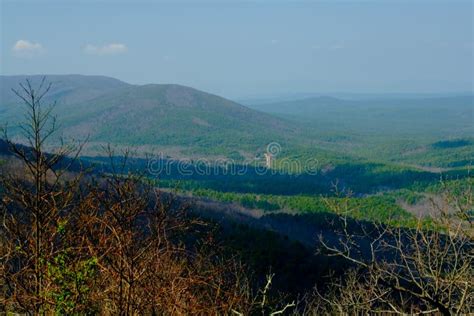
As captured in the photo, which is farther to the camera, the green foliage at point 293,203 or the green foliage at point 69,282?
the green foliage at point 293,203

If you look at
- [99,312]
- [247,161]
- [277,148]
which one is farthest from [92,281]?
[277,148]

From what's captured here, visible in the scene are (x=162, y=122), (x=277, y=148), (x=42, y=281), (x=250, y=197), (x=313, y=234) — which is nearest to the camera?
(x=42, y=281)

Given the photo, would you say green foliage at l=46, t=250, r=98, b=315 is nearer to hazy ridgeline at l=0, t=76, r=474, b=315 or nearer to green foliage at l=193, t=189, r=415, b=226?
hazy ridgeline at l=0, t=76, r=474, b=315

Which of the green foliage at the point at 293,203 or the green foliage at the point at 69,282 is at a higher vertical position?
the green foliage at the point at 69,282

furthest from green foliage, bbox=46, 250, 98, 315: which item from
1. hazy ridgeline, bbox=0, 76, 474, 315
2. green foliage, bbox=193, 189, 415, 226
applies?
green foliage, bbox=193, 189, 415, 226

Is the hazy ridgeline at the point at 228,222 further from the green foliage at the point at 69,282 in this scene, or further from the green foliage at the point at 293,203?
the green foliage at the point at 293,203

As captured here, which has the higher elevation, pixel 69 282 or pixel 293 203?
pixel 69 282

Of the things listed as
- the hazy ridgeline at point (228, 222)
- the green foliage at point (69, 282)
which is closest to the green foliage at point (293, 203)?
the hazy ridgeline at point (228, 222)

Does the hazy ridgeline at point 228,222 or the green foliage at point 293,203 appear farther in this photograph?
the green foliage at point 293,203

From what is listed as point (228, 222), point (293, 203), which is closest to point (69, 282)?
point (228, 222)

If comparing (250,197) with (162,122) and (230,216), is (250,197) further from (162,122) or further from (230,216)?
(162,122)

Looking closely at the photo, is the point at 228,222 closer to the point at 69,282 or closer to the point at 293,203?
the point at 293,203
